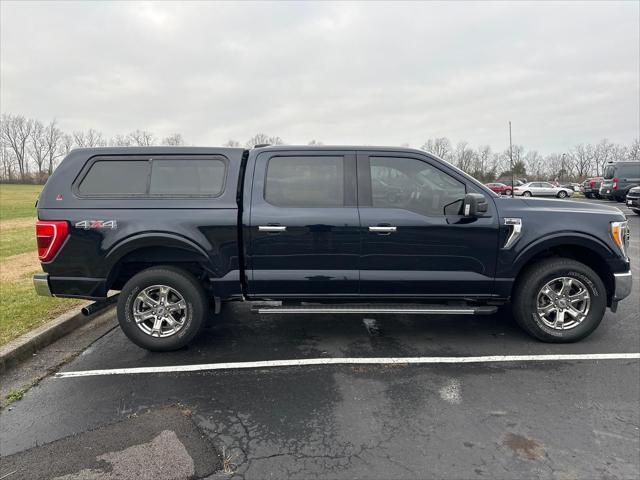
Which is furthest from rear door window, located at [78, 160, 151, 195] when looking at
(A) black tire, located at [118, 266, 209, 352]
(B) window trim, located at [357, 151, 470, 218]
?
(B) window trim, located at [357, 151, 470, 218]

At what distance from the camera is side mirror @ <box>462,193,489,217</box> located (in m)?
3.80

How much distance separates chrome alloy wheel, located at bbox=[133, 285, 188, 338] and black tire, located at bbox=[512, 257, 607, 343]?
3.35 m

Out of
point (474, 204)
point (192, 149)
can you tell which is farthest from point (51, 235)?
point (474, 204)

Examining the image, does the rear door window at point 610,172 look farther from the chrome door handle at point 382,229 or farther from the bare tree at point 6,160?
the bare tree at point 6,160

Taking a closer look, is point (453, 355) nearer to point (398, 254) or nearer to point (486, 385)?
point (486, 385)

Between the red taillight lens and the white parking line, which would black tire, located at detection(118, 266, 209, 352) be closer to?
the white parking line

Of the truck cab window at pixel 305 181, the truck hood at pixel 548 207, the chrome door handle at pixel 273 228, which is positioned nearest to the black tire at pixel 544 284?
the truck hood at pixel 548 207

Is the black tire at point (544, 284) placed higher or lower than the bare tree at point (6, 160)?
lower

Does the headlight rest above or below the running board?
above

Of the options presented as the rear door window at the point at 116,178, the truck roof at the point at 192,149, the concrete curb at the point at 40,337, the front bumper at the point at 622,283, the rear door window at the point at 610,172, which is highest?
the rear door window at the point at 610,172

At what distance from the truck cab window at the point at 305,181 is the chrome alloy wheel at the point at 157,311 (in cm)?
136

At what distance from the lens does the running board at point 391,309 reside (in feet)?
13.1

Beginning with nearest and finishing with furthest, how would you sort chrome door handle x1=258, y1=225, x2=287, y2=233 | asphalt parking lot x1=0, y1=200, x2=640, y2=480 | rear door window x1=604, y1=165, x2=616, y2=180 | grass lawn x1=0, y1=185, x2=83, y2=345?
asphalt parking lot x1=0, y1=200, x2=640, y2=480 < chrome door handle x1=258, y1=225, x2=287, y2=233 < grass lawn x1=0, y1=185, x2=83, y2=345 < rear door window x1=604, y1=165, x2=616, y2=180

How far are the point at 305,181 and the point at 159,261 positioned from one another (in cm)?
165
